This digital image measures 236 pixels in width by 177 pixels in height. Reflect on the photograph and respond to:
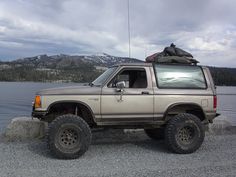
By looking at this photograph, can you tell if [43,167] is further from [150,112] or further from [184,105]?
[184,105]

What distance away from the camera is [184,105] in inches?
320

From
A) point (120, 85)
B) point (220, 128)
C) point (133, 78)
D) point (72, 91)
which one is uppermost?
point (133, 78)

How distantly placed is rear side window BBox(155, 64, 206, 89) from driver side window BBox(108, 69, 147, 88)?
0.32 meters

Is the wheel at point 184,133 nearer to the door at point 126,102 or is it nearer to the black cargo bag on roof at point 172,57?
the door at point 126,102

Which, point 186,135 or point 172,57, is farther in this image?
point 172,57

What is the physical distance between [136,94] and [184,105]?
3.99ft

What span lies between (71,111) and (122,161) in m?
1.78

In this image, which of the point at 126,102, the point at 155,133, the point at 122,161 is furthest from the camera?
the point at 155,133

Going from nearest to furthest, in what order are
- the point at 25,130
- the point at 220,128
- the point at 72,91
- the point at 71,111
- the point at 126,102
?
the point at 72,91, the point at 126,102, the point at 71,111, the point at 25,130, the point at 220,128

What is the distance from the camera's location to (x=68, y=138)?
728 centimetres

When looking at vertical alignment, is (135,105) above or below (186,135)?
above

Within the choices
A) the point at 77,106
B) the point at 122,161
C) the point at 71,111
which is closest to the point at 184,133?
the point at 122,161

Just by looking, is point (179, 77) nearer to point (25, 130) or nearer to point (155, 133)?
point (155, 133)

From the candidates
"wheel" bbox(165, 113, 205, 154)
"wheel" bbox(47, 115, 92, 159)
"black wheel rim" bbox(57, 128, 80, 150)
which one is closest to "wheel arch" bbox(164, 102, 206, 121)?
"wheel" bbox(165, 113, 205, 154)
